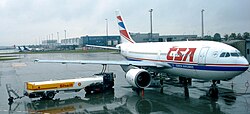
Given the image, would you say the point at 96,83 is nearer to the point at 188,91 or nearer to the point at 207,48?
the point at 188,91

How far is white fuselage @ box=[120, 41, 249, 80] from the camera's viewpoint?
16891 mm

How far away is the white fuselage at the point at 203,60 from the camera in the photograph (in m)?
16.9

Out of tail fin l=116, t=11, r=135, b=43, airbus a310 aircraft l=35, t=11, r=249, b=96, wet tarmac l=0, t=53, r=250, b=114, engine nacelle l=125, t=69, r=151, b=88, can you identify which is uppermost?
tail fin l=116, t=11, r=135, b=43

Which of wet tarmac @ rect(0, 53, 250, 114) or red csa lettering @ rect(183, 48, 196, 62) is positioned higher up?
red csa lettering @ rect(183, 48, 196, 62)

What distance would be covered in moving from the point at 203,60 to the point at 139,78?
4.93 m

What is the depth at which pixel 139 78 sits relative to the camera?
2059 centimetres

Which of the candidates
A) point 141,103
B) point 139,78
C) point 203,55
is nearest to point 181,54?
point 203,55

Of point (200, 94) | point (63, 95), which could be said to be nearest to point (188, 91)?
point (200, 94)

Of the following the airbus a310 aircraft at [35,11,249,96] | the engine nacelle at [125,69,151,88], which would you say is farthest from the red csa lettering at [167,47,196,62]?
the engine nacelle at [125,69,151,88]

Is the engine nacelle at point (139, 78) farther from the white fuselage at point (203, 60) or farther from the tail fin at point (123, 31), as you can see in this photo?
the tail fin at point (123, 31)

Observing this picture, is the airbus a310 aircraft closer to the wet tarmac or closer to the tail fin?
the wet tarmac

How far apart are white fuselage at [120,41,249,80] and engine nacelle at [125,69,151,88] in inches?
88.3

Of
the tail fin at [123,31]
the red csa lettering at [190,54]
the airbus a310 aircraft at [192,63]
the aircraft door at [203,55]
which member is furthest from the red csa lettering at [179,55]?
the tail fin at [123,31]

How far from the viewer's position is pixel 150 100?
18.3 meters
